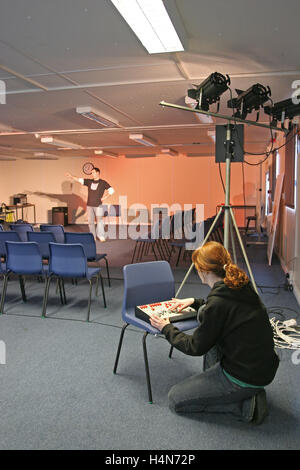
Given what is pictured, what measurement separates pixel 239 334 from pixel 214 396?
478 mm

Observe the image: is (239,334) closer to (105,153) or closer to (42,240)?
(42,240)

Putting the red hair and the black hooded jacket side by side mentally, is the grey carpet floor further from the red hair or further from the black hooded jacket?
the red hair

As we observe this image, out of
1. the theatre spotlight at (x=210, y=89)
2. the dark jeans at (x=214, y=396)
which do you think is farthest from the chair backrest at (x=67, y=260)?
the dark jeans at (x=214, y=396)

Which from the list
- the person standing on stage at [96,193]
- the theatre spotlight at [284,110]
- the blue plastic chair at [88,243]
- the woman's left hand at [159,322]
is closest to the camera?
the woman's left hand at [159,322]

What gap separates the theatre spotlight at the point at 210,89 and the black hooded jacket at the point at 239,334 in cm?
211

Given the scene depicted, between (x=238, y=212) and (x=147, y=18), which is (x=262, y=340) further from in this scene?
(x=238, y=212)

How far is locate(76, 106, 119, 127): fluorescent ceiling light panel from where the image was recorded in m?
5.83

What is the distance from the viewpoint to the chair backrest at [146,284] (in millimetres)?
2930

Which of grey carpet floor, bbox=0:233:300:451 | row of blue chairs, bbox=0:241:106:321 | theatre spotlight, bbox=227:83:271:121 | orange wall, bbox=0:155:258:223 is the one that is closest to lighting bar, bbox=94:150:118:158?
orange wall, bbox=0:155:258:223

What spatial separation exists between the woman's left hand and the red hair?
443mm

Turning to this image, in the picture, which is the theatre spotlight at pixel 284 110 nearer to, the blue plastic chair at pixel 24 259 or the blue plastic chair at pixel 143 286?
the blue plastic chair at pixel 143 286

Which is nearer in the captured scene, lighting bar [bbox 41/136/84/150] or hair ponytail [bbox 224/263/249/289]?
hair ponytail [bbox 224/263/249/289]
